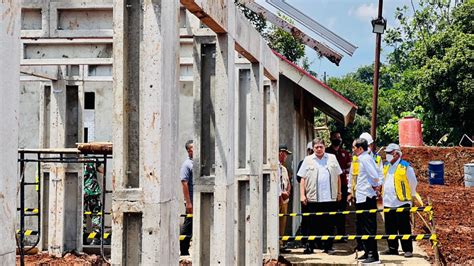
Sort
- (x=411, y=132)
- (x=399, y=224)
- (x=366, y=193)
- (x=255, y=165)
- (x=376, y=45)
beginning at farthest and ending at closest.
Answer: (x=411, y=132), (x=376, y=45), (x=399, y=224), (x=366, y=193), (x=255, y=165)

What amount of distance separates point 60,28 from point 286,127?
6071 millimetres

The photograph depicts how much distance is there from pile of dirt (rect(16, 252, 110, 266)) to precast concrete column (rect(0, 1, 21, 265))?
7.47 meters

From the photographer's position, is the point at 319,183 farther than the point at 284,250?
No

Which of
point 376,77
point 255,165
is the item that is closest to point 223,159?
point 255,165

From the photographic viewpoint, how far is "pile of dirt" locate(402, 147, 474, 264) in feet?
35.9

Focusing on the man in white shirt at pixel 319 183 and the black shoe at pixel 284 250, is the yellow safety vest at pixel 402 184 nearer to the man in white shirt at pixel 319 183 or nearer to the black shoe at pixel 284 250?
the man in white shirt at pixel 319 183

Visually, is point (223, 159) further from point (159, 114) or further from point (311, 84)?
point (311, 84)

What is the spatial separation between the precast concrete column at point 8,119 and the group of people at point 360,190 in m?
7.10

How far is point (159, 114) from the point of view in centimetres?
474

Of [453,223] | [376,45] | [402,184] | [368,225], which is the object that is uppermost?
[376,45]

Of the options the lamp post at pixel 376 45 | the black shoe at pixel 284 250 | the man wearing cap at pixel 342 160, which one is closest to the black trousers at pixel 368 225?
the black shoe at pixel 284 250

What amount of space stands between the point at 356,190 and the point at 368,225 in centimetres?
56

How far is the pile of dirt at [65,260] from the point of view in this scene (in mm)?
10797

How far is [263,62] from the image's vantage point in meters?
9.27
